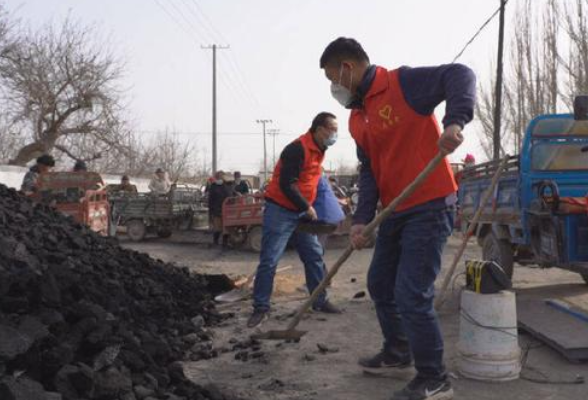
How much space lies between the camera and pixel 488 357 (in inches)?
162

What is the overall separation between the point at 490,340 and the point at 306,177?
8.66 feet

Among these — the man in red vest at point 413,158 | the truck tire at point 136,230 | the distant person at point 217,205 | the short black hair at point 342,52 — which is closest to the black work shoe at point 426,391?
the man in red vest at point 413,158

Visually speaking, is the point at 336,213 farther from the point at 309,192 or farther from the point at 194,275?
the point at 194,275

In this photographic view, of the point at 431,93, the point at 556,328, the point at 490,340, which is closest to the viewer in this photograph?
the point at 431,93

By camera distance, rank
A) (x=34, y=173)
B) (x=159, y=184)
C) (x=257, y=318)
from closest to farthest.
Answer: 1. (x=257, y=318)
2. (x=34, y=173)
3. (x=159, y=184)

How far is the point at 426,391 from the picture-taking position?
357cm

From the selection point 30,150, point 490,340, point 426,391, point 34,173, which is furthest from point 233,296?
point 30,150

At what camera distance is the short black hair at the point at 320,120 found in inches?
243

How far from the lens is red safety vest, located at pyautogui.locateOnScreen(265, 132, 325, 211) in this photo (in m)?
6.09

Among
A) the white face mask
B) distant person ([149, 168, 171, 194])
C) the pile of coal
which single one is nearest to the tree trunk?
distant person ([149, 168, 171, 194])

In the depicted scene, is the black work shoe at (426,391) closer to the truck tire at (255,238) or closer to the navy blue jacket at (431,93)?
the navy blue jacket at (431,93)

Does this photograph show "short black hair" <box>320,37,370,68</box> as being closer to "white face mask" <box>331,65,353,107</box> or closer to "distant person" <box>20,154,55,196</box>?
"white face mask" <box>331,65,353,107</box>

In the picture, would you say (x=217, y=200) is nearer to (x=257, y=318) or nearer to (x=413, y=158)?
(x=257, y=318)

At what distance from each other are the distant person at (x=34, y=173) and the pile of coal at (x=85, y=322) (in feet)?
14.7
